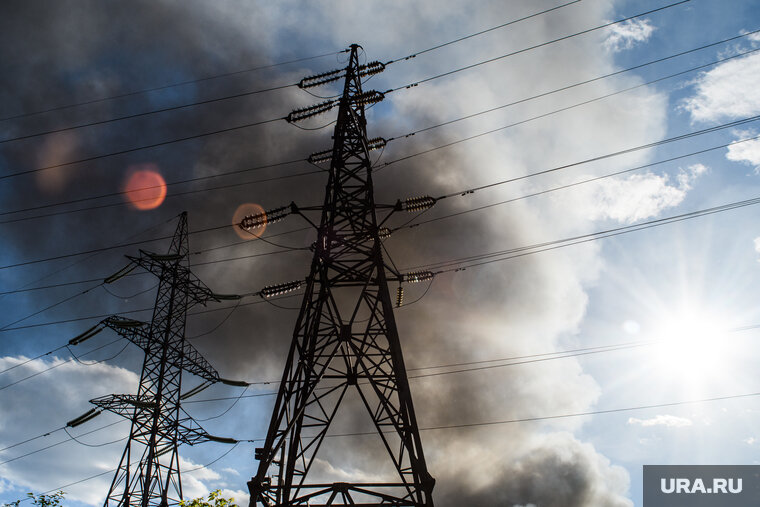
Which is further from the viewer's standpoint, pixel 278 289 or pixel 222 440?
pixel 222 440

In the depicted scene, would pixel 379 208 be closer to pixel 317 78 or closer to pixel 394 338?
pixel 394 338

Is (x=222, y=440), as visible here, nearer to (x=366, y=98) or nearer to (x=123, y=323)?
(x=123, y=323)

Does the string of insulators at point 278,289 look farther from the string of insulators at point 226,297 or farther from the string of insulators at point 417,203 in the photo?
the string of insulators at point 226,297

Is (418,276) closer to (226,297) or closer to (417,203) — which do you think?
(417,203)

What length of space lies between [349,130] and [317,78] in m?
4.69

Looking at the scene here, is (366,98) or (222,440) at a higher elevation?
(366,98)

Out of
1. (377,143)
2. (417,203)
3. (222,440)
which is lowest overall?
(222,440)

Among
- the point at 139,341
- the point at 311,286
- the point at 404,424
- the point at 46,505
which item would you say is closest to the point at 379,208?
the point at 311,286

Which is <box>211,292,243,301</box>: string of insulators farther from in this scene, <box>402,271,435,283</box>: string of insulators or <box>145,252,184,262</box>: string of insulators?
<box>402,271,435,283</box>: string of insulators

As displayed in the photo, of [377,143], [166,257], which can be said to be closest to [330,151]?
[377,143]

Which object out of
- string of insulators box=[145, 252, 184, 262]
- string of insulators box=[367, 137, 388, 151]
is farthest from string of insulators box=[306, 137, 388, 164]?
string of insulators box=[145, 252, 184, 262]

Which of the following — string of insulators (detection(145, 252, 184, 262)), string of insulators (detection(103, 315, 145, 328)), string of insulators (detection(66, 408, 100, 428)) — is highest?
A: string of insulators (detection(145, 252, 184, 262))

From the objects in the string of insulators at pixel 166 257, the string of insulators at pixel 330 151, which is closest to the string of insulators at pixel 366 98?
the string of insulators at pixel 330 151

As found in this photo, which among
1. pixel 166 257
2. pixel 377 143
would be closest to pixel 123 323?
pixel 166 257
